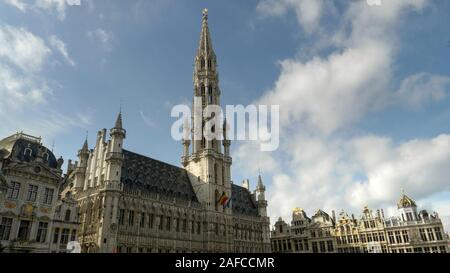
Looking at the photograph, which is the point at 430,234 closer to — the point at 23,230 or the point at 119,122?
the point at 119,122

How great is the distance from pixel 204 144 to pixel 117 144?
25.4 meters

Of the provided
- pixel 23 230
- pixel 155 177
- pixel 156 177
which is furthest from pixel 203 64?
pixel 23 230

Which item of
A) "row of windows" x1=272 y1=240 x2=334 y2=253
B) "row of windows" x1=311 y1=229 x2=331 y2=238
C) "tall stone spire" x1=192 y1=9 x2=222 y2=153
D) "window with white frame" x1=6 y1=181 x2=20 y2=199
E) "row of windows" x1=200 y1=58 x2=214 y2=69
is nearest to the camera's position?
"window with white frame" x1=6 y1=181 x2=20 y2=199

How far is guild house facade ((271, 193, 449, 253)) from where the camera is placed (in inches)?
2813

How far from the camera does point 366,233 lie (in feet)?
256

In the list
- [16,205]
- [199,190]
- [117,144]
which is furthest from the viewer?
[199,190]

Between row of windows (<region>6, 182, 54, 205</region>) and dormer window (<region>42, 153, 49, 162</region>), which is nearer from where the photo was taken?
row of windows (<region>6, 182, 54, 205</region>)

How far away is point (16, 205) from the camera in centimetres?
3384

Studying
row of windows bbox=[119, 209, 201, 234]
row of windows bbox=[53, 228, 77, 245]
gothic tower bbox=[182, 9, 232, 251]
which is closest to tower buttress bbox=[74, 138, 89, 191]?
row of windows bbox=[119, 209, 201, 234]

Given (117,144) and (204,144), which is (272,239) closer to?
(204,144)

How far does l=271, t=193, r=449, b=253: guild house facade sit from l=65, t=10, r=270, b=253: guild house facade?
11.9 metres

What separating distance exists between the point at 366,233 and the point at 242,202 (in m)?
31.3

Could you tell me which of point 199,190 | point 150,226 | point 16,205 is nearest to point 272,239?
point 199,190

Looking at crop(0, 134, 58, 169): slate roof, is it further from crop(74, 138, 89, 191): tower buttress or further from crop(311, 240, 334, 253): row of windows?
crop(311, 240, 334, 253): row of windows
